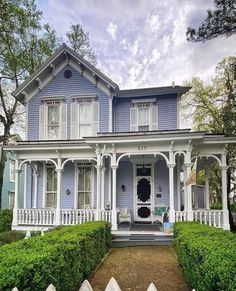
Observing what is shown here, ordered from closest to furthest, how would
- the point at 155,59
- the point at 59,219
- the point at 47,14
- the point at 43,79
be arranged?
the point at 59,219 → the point at 43,79 → the point at 47,14 → the point at 155,59

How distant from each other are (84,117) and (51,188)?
3.97 meters

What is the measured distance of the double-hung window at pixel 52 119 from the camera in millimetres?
16203

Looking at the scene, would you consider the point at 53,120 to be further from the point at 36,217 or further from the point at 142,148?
the point at 142,148

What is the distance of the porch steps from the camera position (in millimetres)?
11461

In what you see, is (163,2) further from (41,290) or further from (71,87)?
(41,290)

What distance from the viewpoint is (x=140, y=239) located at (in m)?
11.7

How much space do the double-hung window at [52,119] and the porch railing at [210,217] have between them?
7.52m

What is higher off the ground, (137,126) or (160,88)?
(160,88)

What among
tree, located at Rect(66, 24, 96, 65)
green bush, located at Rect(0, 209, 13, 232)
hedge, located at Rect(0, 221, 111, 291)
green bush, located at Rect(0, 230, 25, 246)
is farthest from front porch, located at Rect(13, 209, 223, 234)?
tree, located at Rect(66, 24, 96, 65)

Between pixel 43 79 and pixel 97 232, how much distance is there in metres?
10.4

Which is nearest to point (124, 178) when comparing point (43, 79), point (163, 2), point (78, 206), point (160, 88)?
point (78, 206)

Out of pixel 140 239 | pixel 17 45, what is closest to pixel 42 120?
pixel 17 45

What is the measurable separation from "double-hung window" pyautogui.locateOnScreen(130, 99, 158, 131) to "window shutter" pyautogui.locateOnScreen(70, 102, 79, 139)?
273cm

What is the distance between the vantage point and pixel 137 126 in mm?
15852
